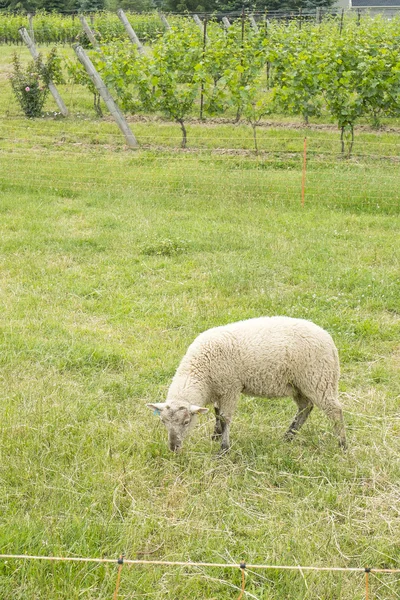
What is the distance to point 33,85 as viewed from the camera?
19.2 meters

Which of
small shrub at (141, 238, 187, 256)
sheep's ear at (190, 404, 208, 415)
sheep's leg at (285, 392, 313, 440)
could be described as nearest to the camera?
sheep's ear at (190, 404, 208, 415)

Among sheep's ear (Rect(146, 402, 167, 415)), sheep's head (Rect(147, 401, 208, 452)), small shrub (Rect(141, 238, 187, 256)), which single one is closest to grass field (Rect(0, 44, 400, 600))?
small shrub (Rect(141, 238, 187, 256))

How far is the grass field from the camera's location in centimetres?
398

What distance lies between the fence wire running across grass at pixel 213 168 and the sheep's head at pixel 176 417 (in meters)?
7.47

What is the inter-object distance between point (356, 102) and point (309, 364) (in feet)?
37.5

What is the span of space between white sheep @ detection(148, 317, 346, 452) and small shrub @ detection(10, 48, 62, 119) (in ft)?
52.0

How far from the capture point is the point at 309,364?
5074mm

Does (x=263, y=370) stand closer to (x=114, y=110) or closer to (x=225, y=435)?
(x=225, y=435)

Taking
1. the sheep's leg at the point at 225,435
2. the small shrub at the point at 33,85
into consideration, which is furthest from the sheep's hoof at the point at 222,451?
the small shrub at the point at 33,85

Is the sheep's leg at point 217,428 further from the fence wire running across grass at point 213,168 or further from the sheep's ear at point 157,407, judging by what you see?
the fence wire running across grass at point 213,168

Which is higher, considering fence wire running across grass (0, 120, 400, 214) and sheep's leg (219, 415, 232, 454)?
fence wire running across grass (0, 120, 400, 214)

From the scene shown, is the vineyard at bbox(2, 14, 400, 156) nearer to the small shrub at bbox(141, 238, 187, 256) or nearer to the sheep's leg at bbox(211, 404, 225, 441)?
the small shrub at bbox(141, 238, 187, 256)

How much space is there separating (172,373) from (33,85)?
15.1m

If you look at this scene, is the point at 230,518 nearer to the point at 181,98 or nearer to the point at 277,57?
the point at 181,98
